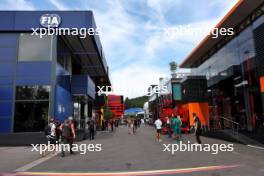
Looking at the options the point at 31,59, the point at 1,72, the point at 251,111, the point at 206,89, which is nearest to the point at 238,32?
the point at 251,111

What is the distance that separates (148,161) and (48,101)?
11328 millimetres

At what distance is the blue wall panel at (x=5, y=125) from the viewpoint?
62.5 feet

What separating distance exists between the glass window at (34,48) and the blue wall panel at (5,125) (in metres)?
4.40

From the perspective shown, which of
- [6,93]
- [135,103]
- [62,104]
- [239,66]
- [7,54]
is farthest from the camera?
[135,103]

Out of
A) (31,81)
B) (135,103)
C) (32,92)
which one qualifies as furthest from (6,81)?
(135,103)

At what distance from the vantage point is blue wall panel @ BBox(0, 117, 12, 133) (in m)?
19.1

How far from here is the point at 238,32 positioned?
A: 19156 mm

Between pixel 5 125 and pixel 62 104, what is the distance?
4.17m

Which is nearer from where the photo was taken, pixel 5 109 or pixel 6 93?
pixel 5 109

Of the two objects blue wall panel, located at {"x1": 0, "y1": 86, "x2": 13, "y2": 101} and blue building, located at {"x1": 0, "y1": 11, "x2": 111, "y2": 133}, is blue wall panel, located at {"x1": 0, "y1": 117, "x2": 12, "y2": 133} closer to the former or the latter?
blue building, located at {"x1": 0, "y1": 11, "x2": 111, "y2": 133}

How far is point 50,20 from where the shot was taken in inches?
787

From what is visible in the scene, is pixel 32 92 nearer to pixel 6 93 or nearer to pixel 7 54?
pixel 6 93

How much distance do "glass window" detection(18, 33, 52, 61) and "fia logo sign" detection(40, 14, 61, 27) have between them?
98 cm

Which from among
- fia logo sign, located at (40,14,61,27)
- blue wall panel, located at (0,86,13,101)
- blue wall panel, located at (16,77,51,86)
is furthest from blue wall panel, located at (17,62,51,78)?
fia logo sign, located at (40,14,61,27)
